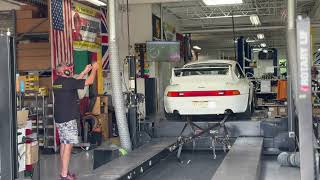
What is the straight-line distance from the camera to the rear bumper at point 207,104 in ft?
26.0

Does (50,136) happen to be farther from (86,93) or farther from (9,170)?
(9,170)

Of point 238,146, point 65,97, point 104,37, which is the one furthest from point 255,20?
point 65,97

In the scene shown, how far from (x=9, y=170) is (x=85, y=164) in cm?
439

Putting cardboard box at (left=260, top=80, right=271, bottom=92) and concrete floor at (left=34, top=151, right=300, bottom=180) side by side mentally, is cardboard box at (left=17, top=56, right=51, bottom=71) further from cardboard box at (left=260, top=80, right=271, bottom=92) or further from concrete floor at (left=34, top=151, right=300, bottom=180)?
cardboard box at (left=260, top=80, right=271, bottom=92)

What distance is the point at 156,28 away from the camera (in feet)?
48.4

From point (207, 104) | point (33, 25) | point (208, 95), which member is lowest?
point (207, 104)

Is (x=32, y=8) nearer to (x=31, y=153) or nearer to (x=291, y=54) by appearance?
(x=31, y=153)

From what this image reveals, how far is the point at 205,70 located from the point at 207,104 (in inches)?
48.9

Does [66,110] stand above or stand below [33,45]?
below

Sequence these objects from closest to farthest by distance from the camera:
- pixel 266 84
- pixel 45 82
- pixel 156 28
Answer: pixel 45 82 < pixel 156 28 < pixel 266 84

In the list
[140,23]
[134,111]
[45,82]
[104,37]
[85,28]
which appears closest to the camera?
[134,111]

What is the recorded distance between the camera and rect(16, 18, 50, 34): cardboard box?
386 inches

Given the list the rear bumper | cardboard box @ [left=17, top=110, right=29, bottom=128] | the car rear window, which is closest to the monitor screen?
the car rear window

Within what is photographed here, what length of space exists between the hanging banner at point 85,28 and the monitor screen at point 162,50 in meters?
1.46
